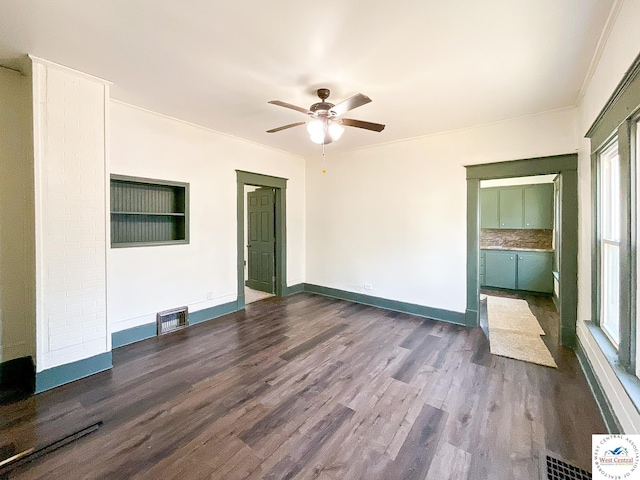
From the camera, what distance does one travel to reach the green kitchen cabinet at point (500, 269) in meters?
5.74

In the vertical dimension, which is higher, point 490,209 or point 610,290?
point 490,209

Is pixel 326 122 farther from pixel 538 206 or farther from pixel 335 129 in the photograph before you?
pixel 538 206

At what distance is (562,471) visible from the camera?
1.61 metres

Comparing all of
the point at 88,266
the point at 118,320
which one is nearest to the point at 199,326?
the point at 118,320

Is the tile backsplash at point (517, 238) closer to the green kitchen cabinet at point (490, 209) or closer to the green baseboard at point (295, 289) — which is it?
the green kitchen cabinet at point (490, 209)

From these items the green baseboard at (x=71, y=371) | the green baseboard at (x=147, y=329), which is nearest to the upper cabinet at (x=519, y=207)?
the green baseboard at (x=147, y=329)

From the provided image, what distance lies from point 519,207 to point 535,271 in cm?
138

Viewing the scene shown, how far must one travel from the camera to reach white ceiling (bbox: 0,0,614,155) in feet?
5.83

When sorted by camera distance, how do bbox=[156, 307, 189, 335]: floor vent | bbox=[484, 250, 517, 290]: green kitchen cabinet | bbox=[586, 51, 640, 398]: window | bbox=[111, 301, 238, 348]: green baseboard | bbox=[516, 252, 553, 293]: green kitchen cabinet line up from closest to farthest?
bbox=[586, 51, 640, 398]: window < bbox=[111, 301, 238, 348]: green baseboard < bbox=[156, 307, 189, 335]: floor vent < bbox=[516, 252, 553, 293]: green kitchen cabinet < bbox=[484, 250, 517, 290]: green kitchen cabinet

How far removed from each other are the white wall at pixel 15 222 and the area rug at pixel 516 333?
16.1 feet

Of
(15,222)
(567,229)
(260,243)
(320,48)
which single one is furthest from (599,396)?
(15,222)

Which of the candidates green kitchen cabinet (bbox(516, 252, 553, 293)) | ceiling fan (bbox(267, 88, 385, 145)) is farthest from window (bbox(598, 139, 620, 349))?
green kitchen cabinet (bbox(516, 252, 553, 293))

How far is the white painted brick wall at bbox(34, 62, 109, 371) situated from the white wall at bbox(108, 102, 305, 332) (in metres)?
0.41

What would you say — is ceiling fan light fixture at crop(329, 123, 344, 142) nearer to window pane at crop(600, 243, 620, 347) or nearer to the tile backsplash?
window pane at crop(600, 243, 620, 347)
